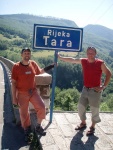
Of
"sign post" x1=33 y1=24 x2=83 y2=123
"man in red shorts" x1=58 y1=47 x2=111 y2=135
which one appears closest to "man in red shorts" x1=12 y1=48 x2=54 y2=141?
"sign post" x1=33 y1=24 x2=83 y2=123

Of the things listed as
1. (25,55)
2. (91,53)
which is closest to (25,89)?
(25,55)

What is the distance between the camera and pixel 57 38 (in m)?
5.18

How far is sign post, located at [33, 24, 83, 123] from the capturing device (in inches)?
202

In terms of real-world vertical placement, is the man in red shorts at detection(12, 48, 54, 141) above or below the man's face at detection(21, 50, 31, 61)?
below

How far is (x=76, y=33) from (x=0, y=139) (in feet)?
8.78

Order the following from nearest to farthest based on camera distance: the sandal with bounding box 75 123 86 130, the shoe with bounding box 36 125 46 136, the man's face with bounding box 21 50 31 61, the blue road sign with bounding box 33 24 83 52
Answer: the man's face with bounding box 21 50 31 61
the shoe with bounding box 36 125 46 136
the blue road sign with bounding box 33 24 83 52
the sandal with bounding box 75 123 86 130

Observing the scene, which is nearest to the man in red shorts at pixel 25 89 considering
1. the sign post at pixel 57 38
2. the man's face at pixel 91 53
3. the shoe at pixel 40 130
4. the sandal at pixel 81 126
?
the shoe at pixel 40 130

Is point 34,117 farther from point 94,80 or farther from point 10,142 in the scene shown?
point 94,80

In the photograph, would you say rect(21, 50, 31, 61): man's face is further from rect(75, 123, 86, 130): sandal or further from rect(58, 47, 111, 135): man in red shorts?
rect(75, 123, 86, 130): sandal

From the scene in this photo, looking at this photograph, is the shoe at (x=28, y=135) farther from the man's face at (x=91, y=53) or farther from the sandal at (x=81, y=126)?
the man's face at (x=91, y=53)

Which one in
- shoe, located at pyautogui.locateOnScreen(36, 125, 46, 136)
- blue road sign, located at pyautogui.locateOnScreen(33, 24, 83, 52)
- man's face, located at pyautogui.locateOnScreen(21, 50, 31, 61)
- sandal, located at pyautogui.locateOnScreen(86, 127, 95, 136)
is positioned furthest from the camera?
blue road sign, located at pyautogui.locateOnScreen(33, 24, 83, 52)

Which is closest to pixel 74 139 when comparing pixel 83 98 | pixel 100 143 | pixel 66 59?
pixel 100 143

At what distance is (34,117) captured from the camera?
5.80 metres

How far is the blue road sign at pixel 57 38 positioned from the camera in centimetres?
512
